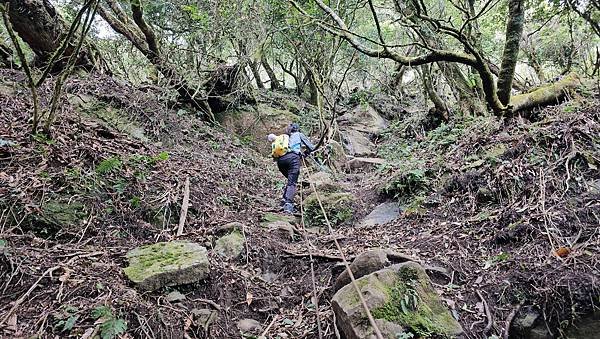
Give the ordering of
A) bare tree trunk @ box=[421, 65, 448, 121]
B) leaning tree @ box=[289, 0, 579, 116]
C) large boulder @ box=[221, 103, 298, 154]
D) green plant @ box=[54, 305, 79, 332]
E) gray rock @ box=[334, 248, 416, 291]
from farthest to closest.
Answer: large boulder @ box=[221, 103, 298, 154]
bare tree trunk @ box=[421, 65, 448, 121]
leaning tree @ box=[289, 0, 579, 116]
gray rock @ box=[334, 248, 416, 291]
green plant @ box=[54, 305, 79, 332]

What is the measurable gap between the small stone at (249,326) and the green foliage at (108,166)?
2758 mm

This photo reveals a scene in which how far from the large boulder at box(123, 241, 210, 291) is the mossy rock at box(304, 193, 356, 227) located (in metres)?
3.06

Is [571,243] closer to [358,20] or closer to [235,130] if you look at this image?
[235,130]

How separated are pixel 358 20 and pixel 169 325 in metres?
14.4

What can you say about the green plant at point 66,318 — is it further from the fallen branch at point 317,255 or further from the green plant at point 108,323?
the fallen branch at point 317,255

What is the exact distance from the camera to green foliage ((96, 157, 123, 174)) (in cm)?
495

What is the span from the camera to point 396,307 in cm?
331

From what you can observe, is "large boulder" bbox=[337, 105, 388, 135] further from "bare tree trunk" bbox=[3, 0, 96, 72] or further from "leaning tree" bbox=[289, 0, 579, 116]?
"bare tree trunk" bbox=[3, 0, 96, 72]

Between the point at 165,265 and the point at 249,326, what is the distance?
1029 millimetres

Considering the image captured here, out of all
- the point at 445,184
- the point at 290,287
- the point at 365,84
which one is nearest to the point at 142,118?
the point at 290,287

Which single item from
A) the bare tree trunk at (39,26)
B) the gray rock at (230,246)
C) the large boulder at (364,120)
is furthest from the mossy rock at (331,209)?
the large boulder at (364,120)

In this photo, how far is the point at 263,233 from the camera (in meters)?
5.53

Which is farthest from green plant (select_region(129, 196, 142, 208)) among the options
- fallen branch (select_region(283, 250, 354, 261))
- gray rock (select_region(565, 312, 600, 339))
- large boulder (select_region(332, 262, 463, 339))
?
gray rock (select_region(565, 312, 600, 339))

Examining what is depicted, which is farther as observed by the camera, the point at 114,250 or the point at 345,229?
the point at 345,229
